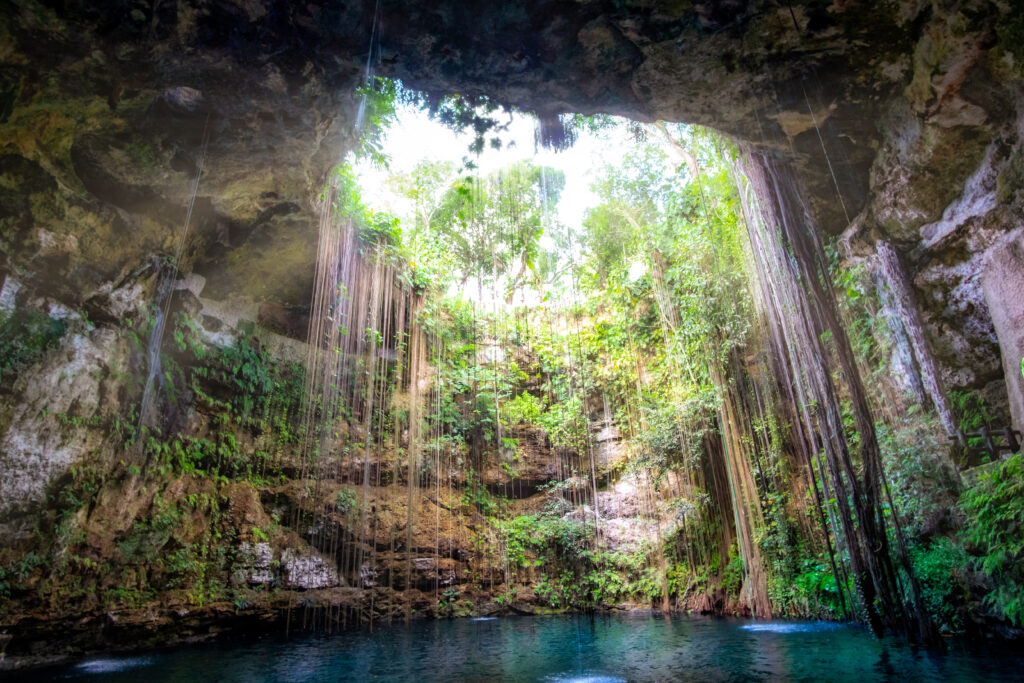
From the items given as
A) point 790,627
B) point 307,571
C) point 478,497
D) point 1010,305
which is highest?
point 1010,305

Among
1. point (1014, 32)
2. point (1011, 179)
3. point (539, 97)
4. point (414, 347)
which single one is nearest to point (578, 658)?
point (539, 97)

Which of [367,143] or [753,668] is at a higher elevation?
[367,143]

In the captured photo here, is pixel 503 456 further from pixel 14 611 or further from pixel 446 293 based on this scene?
pixel 14 611

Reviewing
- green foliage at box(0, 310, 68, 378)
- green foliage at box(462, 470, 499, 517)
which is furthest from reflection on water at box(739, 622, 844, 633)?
green foliage at box(0, 310, 68, 378)

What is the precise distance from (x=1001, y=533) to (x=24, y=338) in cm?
957

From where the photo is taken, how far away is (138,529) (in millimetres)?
6512

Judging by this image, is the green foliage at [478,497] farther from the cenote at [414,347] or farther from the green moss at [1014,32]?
the green moss at [1014,32]

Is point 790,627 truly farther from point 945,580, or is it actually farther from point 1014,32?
point 1014,32

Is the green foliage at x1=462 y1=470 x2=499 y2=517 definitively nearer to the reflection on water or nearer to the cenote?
the cenote

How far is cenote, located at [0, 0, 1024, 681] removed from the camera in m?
4.44

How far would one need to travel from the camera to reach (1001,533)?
433 cm

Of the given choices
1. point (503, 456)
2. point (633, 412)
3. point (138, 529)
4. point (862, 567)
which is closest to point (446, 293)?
point (503, 456)

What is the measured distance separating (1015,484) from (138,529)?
30.9 ft

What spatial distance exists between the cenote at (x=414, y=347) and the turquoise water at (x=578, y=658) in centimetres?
8
